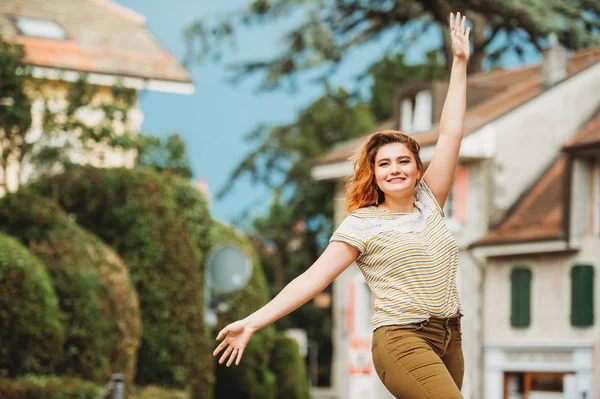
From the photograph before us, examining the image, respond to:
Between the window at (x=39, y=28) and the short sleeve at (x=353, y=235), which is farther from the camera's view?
the window at (x=39, y=28)

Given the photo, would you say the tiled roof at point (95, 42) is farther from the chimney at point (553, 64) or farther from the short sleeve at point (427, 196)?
the short sleeve at point (427, 196)

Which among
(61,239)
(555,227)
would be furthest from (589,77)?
(61,239)

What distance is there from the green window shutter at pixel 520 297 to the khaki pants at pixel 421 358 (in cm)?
2884

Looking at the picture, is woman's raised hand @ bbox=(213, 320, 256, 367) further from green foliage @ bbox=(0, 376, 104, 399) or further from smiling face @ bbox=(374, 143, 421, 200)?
green foliage @ bbox=(0, 376, 104, 399)

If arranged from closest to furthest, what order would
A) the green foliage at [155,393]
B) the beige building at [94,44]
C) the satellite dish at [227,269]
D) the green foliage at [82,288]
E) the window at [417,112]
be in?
the satellite dish at [227,269] → the green foliage at [82,288] → the green foliage at [155,393] → the beige building at [94,44] → the window at [417,112]

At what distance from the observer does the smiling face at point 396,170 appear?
468 cm

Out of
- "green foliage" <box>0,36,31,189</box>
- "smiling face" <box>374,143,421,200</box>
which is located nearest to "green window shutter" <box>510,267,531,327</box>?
"green foliage" <box>0,36,31,189</box>

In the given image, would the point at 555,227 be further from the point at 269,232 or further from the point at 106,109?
the point at 269,232

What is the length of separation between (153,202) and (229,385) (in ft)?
22.9

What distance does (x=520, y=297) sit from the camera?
33.2 meters

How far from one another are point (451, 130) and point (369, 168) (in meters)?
0.50

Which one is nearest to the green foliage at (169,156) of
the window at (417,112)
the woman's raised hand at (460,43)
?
the window at (417,112)

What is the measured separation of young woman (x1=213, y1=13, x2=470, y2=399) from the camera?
14.3 feet

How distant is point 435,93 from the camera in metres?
36.4
